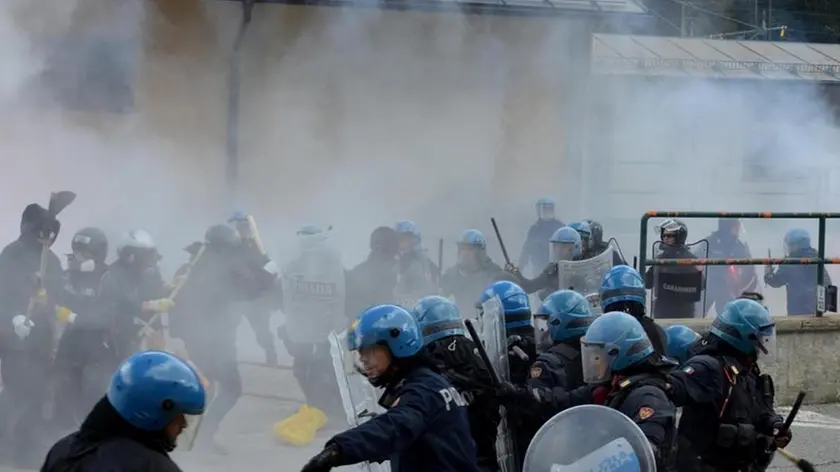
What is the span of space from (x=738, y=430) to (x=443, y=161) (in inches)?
340

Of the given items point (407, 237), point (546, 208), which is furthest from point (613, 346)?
point (546, 208)

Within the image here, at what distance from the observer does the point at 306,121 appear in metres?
11.7

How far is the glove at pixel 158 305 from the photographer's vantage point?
7113mm

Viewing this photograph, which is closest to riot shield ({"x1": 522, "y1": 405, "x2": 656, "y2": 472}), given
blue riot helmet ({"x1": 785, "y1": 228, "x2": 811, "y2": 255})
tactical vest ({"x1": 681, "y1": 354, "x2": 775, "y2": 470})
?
tactical vest ({"x1": 681, "y1": 354, "x2": 775, "y2": 470})

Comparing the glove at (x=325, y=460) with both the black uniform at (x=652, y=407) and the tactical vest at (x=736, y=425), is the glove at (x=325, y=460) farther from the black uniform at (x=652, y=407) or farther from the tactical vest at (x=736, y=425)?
the tactical vest at (x=736, y=425)

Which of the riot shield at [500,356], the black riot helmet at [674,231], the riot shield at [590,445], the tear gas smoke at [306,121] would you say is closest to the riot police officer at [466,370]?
the riot shield at [500,356]

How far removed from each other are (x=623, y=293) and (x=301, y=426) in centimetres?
299

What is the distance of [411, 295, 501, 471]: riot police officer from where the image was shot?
3.80m

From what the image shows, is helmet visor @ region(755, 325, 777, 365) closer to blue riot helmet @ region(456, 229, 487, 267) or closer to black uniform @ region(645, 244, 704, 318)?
black uniform @ region(645, 244, 704, 318)

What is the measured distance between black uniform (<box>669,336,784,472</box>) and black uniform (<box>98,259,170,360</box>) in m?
4.03

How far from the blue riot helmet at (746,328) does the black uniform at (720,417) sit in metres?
0.07

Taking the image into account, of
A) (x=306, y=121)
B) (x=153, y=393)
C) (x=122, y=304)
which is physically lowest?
(x=122, y=304)

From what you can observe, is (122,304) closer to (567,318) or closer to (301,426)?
(301,426)

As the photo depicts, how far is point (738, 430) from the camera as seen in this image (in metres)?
3.99
